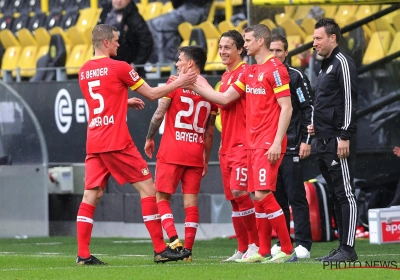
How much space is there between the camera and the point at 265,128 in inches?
345

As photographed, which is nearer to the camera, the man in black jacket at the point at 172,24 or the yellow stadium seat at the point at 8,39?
the man in black jacket at the point at 172,24

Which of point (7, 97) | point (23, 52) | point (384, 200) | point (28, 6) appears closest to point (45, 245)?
point (7, 97)

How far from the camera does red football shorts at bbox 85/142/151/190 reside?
352 inches

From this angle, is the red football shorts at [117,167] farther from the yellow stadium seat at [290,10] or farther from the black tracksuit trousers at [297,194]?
the yellow stadium seat at [290,10]

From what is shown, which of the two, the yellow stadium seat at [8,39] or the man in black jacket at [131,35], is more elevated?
the yellow stadium seat at [8,39]

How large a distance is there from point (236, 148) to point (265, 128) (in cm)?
59

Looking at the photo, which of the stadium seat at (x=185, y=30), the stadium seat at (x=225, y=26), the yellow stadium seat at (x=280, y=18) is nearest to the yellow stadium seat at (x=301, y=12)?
the yellow stadium seat at (x=280, y=18)

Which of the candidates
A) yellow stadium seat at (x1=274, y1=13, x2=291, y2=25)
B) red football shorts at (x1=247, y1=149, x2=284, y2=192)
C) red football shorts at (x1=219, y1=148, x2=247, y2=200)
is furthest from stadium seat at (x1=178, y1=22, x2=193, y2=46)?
red football shorts at (x1=247, y1=149, x2=284, y2=192)

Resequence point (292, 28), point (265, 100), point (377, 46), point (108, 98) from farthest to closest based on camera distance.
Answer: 1. point (292, 28)
2. point (377, 46)
3. point (108, 98)
4. point (265, 100)

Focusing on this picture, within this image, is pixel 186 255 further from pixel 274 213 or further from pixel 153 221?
pixel 274 213

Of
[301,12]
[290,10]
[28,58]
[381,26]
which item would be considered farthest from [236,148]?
[28,58]

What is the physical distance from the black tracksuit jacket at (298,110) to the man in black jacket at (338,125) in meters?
0.89

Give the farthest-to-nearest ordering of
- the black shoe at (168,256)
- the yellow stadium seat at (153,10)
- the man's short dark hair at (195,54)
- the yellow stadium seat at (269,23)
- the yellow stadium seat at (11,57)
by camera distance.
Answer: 1. the yellow stadium seat at (11,57)
2. the yellow stadium seat at (153,10)
3. the yellow stadium seat at (269,23)
4. the man's short dark hair at (195,54)
5. the black shoe at (168,256)

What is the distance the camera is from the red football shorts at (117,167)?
893 centimetres
